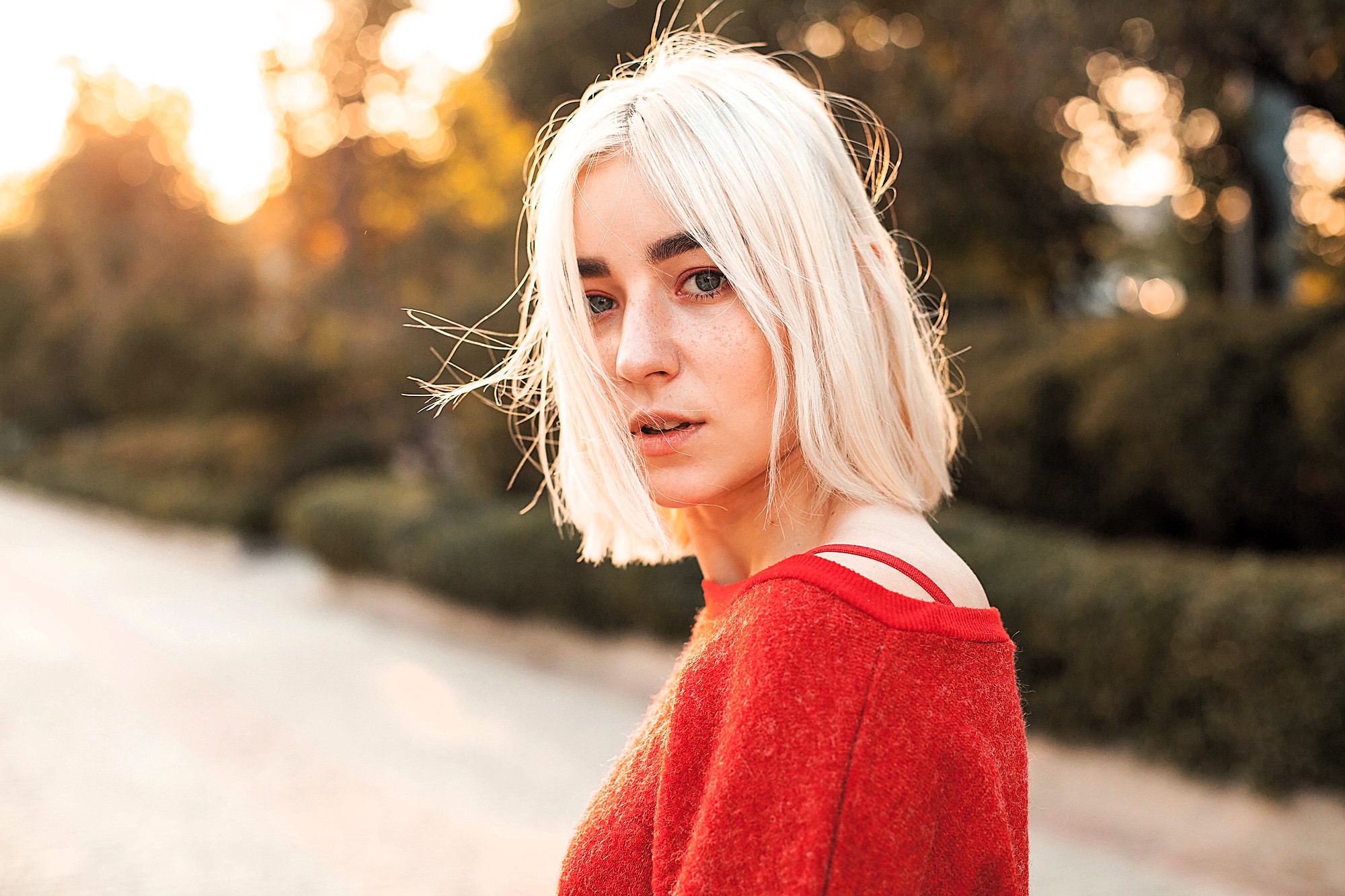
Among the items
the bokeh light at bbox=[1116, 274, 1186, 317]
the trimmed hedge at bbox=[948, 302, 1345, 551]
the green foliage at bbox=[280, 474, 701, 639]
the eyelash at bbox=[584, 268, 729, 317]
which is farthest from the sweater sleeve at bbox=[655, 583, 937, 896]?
the bokeh light at bbox=[1116, 274, 1186, 317]

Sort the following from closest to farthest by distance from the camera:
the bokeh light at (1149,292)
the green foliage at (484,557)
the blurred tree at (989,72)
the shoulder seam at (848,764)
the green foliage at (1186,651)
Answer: the shoulder seam at (848,764) < the green foliage at (1186,651) < the blurred tree at (989,72) < the green foliage at (484,557) < the bokeh light at (1149,292)

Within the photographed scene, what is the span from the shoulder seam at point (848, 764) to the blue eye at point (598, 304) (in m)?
0.52

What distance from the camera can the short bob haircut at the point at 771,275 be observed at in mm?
1160

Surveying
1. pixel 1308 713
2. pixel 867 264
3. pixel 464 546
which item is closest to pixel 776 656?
pixel 867 264

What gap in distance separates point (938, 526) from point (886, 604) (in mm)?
5881

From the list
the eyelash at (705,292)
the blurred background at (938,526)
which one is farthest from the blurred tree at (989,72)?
the eyelash at (705,292)

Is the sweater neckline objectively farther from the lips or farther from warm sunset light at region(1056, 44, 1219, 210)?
warm sunset light at region(1056, 44, 1219, 210)

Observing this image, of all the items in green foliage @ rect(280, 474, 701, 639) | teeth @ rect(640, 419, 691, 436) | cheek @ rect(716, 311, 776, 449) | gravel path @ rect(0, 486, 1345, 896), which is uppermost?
green foliage @ rect(280, 474, 701, 639)

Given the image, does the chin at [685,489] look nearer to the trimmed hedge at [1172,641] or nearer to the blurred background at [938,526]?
the blurred background at [938,526]

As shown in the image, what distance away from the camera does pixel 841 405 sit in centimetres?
120

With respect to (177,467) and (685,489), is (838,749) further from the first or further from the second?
(177,467)

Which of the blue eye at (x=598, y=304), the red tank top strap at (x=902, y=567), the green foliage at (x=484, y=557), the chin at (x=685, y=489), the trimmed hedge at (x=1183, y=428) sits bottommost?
the red tank top strap at (x=902, y=567)

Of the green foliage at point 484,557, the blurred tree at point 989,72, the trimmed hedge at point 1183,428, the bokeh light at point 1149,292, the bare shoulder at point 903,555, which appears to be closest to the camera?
the bare shoulder at point 903,555

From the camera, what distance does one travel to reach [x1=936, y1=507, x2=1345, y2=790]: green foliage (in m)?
4.63
